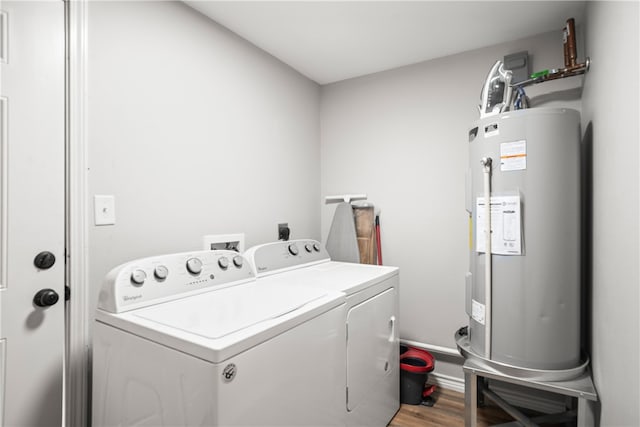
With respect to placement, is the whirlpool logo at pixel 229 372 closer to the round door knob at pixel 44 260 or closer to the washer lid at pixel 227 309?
the washer lid at pixel 227 309

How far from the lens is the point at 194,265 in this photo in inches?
54.8

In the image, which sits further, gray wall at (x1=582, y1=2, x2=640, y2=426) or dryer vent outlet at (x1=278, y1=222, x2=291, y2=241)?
dryer vent outlet at (x1=278, y1=222, x2=291, y2=241)

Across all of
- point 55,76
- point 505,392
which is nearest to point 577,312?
point 505,392

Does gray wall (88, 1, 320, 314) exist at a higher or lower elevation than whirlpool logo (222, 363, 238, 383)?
higher

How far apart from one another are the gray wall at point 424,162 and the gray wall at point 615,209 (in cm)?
69

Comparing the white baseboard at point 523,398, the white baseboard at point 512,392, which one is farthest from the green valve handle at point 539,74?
the white baseboard at point 523,398

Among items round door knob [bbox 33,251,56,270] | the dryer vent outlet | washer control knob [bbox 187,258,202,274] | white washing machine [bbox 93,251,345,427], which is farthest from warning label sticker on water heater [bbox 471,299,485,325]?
round door knob [bbox 33,251,56,270]

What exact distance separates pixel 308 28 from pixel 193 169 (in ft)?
3.57

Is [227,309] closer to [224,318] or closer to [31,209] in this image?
[224,318]

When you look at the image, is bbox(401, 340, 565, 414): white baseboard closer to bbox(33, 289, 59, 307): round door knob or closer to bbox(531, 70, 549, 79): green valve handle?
bbox(531, 70, 549, 79): green valve handle

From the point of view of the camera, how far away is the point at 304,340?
111 centimetres

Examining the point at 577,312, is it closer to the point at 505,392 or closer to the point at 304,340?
the point at 505,392

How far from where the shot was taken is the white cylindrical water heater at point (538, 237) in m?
1.48

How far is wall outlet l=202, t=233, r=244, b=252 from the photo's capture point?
1790mm
